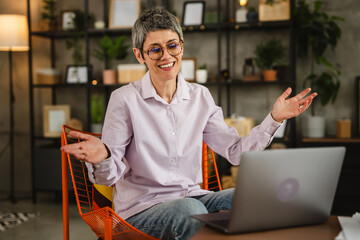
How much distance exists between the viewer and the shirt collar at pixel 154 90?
1.92 metres

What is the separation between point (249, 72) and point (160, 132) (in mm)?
2436

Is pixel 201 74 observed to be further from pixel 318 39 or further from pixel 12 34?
pixel 12 34

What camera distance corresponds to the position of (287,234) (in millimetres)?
1228

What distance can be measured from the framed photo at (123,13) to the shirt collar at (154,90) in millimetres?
2536

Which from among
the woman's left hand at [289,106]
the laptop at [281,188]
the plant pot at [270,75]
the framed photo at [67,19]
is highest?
the framed photo at [67,19]

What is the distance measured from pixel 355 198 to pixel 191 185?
249 centimetres

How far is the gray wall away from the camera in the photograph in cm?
426

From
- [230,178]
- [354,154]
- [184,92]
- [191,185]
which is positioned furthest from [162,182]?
[354,154]

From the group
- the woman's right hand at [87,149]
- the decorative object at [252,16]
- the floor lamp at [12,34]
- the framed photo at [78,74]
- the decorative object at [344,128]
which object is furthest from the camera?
the framed photo at [78,74]

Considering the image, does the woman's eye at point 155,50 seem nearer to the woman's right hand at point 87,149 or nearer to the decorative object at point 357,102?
the woman's right hand at point 87,149

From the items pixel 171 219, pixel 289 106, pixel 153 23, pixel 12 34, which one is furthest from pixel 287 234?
pixel 12 34

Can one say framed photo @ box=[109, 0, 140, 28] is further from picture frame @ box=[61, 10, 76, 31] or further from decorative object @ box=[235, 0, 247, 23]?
decorative object @ box=[235, 0, 247, 23]

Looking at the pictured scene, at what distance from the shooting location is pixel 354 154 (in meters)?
3.86

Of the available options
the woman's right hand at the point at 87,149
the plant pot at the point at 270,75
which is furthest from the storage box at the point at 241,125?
the woman's right hand at the point at 87,149
